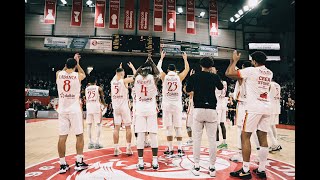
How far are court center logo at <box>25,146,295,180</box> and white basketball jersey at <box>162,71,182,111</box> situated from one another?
3.70 feet

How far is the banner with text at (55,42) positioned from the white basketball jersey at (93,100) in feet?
42.4

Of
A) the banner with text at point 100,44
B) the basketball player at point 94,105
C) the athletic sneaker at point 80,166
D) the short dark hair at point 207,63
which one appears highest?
the banner with text at point 100,44

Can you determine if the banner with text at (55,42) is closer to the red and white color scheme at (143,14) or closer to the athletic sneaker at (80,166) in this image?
the red and white color scheme at (143,14)

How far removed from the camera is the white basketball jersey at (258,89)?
3.76m

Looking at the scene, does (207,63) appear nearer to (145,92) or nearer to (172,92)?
(145,92)

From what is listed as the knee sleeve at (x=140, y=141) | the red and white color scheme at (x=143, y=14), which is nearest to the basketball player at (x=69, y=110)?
the knee sleeve at (x=140, y=141)

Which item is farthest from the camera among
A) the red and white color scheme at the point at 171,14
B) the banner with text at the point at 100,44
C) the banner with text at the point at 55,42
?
the banner with text at the point at 55,42

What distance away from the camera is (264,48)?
22.0m

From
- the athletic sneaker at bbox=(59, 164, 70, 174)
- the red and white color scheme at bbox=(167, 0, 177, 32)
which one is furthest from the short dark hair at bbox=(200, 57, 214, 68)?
the red and white color scheme at bbox=(167, 0, 177, 32)

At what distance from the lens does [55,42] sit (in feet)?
58.0
